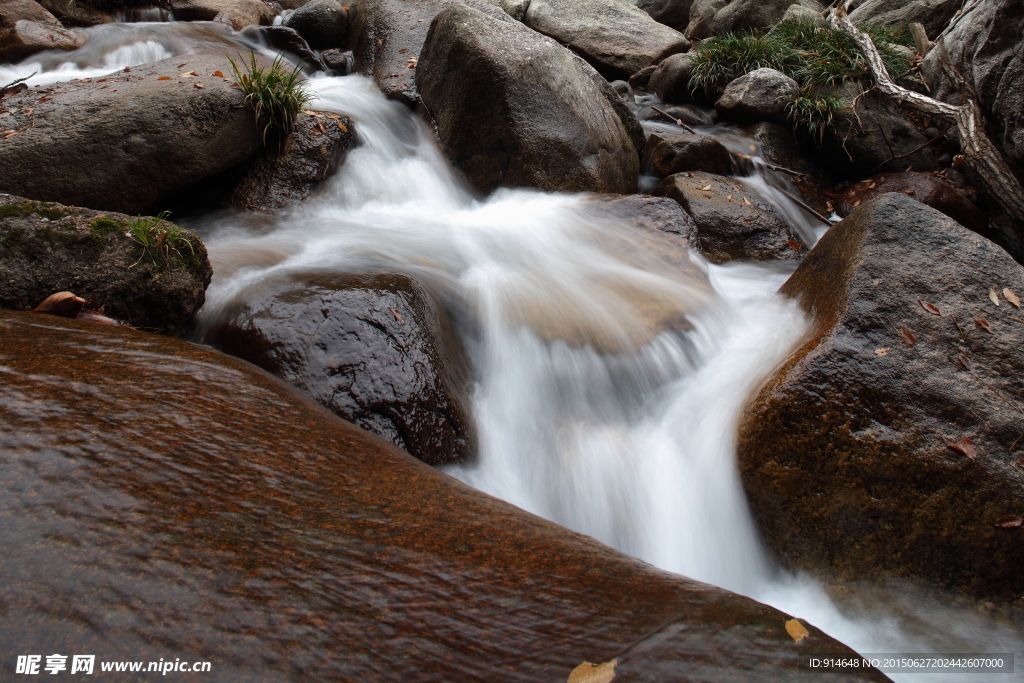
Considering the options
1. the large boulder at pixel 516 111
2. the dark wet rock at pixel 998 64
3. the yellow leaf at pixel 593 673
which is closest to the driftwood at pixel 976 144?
the dark wet rock at pixel 998 64

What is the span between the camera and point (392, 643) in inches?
51.1

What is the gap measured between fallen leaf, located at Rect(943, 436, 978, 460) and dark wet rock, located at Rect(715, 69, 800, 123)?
7233 mm

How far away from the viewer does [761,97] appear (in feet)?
29.3

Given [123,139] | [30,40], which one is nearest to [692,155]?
[123,139]

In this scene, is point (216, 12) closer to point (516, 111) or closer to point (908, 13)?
point (516, 111)

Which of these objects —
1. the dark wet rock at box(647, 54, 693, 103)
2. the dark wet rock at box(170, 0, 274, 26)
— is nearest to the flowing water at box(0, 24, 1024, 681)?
the dark wet rock at box(170, 0, 274, 26)

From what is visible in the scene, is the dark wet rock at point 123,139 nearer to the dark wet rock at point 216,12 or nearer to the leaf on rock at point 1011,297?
the dark wet rock at point 216,12

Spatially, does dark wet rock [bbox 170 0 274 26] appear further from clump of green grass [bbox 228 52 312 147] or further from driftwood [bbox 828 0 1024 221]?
driftwood [bbox 828 0 1024 221]

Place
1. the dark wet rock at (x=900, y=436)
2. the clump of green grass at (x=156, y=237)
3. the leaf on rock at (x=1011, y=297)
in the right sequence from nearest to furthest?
the dark wet rock at (x=900, y=436)
the clump of green grass at (x=156, y=237)
the leaf on rock at (x=1011, y=297)

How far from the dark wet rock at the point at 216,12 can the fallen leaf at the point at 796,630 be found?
1088 centimetres

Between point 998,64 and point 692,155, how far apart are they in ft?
10.1

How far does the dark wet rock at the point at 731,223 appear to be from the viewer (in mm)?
6148

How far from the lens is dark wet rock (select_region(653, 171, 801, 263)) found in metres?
6.15

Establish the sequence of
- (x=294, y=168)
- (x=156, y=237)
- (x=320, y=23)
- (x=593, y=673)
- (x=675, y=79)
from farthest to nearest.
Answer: (x=675, y=79)
(x=320, y=23)
(x=294, y=168)
(x=156, y=237)
(x=593, y=673)
